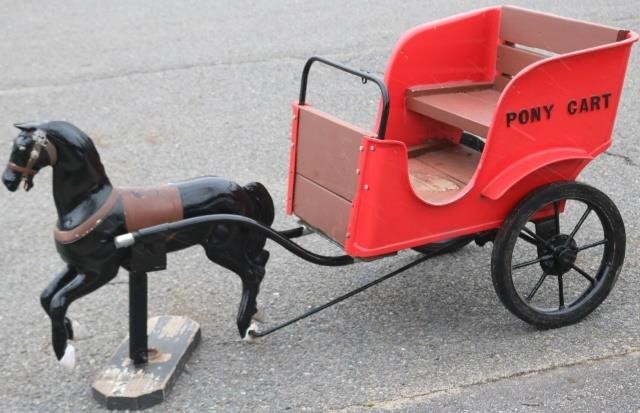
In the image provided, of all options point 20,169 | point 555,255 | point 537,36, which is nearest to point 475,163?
point 555,255

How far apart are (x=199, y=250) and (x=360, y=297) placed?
1102 millimetres

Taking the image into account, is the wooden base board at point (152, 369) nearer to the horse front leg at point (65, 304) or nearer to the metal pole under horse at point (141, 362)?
the metal pole under horse at point (141, 362)

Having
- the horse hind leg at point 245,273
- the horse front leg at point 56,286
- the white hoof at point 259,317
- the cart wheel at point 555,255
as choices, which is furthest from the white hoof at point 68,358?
the cart wheel at point 555,255

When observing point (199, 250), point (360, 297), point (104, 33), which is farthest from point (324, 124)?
point (104, 33)

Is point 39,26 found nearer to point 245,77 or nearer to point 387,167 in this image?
point 245,77

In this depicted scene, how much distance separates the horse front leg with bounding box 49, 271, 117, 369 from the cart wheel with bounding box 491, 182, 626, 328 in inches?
67.7

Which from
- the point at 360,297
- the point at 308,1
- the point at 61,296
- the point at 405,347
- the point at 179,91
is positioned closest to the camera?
the point at 61,296

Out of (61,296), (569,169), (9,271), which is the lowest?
(9,271)

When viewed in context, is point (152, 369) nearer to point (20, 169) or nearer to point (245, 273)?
point (245, 273)

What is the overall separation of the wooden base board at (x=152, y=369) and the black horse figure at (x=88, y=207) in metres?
0.21

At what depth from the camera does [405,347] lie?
12.5ft

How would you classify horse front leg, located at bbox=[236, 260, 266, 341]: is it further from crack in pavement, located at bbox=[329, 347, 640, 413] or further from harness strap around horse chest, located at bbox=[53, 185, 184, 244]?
crack in pavement, located at bbox=[329, 347, 640, 413]

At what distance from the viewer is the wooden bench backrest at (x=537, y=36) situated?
3.97 metres

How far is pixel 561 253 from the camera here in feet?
12.6
